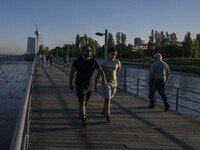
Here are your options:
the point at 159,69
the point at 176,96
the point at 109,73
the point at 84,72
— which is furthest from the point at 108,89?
the point at 176,96

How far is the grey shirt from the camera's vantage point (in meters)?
6.17

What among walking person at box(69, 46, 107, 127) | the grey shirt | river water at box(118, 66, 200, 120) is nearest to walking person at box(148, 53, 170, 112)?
the grey shirt

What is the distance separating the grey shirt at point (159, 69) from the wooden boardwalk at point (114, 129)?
1032 millimetres

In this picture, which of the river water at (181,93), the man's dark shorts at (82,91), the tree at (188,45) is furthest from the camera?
the tree at (188,45)

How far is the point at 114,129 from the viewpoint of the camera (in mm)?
4676

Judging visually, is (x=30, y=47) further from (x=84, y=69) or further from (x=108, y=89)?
(x=84, y=69)

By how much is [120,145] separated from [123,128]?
97cm

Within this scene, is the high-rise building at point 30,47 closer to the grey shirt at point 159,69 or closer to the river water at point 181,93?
the river water at point 181,93

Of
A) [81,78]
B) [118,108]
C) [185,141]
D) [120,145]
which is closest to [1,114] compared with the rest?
[118,108]

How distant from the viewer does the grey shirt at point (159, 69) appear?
6165 millimetres

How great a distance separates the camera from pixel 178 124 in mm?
5168

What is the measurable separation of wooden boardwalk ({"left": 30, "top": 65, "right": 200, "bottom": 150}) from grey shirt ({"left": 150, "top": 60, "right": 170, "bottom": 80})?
1032mm

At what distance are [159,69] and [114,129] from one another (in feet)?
7.87

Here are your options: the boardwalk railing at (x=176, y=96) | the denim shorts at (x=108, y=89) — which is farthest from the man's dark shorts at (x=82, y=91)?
the boardwalk railing at (x=176, y=96)
